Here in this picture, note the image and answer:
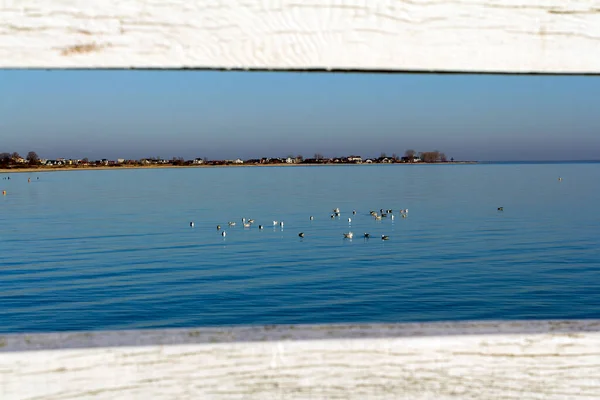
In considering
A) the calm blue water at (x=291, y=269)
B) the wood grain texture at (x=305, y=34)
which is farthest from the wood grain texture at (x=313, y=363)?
the calm blue water at (x=291, y=269)

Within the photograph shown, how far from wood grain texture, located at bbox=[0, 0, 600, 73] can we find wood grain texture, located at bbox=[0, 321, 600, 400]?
0.53m

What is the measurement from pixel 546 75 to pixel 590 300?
20.8m

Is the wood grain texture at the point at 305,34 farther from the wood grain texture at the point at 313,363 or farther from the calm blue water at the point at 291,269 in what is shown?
the calm blue water at the point at 291,269

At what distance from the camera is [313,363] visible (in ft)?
4.48

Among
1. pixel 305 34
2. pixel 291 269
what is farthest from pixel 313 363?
pixel 291 269

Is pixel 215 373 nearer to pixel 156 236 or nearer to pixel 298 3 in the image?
pixel 298 3

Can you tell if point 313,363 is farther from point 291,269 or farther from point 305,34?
point 291,269

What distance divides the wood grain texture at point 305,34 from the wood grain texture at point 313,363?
0.53 metres

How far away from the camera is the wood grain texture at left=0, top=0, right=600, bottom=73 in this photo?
4.33 ft

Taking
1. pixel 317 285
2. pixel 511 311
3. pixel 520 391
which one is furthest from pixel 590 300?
pixel 520 391

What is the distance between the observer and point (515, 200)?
5734 cm

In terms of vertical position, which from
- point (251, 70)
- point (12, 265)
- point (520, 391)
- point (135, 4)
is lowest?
point (12, 265)

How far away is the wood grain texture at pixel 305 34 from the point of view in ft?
4.33

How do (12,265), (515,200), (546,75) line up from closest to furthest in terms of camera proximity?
(546,75), (12,265), (515,200)
